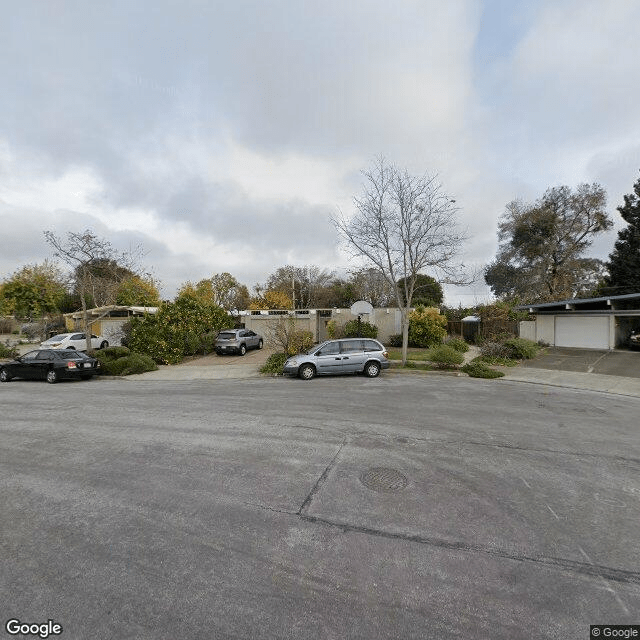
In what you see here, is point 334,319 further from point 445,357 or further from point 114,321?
point 114,321

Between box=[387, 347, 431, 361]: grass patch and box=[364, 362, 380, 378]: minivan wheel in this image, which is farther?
box=[387, 347, 431, 361]: grass patch

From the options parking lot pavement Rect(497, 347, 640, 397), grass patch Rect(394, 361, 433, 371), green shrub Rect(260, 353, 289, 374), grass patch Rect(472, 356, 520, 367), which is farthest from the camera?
grass patch Rect(472, 356, 520, 367)

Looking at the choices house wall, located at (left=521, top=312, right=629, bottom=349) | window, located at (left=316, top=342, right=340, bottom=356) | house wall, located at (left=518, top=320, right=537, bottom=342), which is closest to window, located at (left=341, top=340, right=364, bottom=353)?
window, located at (left=316, top=342, right=340, bottom=356)

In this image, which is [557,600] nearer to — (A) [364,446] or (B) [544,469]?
(B) [544,469]

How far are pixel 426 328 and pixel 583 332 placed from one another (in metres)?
9.48

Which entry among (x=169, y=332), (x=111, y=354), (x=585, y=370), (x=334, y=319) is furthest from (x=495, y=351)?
(x=111, y=354)

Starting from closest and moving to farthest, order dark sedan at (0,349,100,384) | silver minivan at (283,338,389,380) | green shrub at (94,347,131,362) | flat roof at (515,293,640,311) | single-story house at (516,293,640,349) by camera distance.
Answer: silver minivan at (283,338,389,380), dark sedan at (0,349,100,384), green shrub at (94,347,131,362), flat roof at (515,293,640,311), single-story house at (516,293,640,349)

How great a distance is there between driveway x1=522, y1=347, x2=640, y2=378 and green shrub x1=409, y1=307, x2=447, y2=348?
5.26 metres

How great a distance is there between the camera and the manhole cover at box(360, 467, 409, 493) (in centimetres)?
486

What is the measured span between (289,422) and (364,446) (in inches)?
86.6

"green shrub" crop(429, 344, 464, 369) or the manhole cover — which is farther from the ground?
"green shrub" crop(429, 344, 464, 369)

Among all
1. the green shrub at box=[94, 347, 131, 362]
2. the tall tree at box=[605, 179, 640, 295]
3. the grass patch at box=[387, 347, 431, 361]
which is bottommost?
the grass patch at box=[387, 347, 431, 361]

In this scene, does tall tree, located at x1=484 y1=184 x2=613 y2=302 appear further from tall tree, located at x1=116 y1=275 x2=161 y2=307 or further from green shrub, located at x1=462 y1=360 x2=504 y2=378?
tall tree, located at x1=116 y1=275 x2=161 y2=307

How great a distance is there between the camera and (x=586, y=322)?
71.1ft
